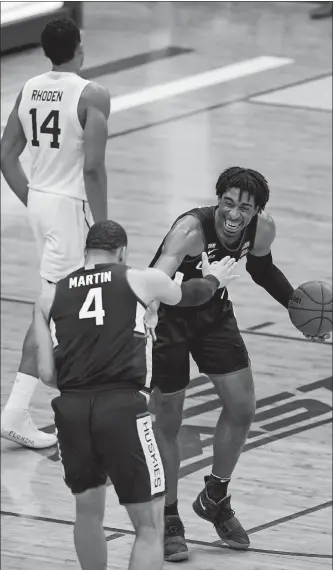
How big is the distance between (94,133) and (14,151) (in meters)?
0.66

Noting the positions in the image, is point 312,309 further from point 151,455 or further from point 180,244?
point 151,455

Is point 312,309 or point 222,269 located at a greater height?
point 222,269

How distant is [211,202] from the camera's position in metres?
13.4

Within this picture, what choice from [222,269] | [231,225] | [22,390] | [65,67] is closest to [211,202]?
[22,390]

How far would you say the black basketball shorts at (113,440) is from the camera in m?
5.41

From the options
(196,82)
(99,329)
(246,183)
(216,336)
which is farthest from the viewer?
(196,82)

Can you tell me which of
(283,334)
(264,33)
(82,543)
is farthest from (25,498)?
(264,33)

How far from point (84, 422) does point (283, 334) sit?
5502mm

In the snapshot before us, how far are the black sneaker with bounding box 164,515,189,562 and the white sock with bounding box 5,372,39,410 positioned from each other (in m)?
1.73

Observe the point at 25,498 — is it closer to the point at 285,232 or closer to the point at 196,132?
the point at 285,232

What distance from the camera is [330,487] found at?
8336mm

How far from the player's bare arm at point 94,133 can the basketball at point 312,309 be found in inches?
57.2

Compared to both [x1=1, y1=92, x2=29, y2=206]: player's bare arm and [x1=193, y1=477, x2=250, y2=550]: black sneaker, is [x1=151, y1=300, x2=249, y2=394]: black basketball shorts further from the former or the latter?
[x1=1, y1=92, x2=29, y2=206]: player's bare arm

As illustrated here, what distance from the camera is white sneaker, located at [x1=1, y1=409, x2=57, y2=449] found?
8438 mm
